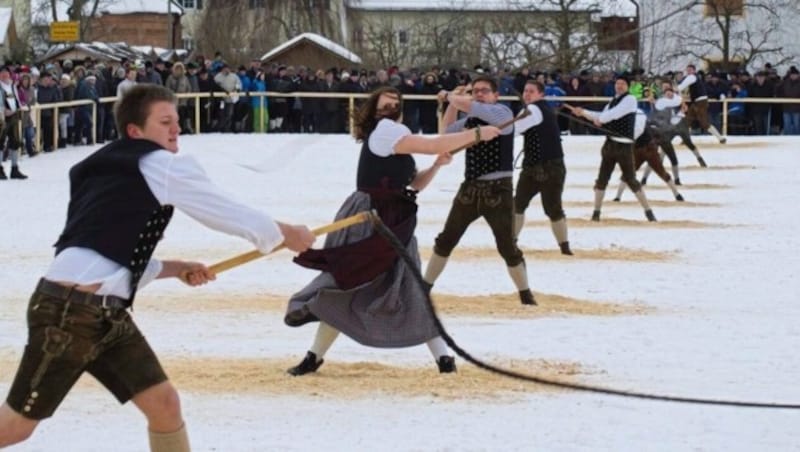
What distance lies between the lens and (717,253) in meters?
17.7

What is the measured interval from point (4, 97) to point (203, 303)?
1433cm

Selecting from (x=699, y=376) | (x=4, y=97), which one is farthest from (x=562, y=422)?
(x=4, y=97)

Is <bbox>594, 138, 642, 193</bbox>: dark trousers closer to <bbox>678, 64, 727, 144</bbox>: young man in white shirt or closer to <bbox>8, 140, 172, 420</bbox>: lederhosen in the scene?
<bbox>678, 64, 727, 144</bbox>: young man in white shirt

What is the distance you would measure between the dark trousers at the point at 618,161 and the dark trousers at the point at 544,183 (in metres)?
3.92

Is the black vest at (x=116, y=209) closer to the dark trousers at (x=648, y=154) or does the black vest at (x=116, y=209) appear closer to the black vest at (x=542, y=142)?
the black vest at (x=542, y=142)

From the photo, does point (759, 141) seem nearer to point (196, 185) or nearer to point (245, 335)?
point (245, 335)

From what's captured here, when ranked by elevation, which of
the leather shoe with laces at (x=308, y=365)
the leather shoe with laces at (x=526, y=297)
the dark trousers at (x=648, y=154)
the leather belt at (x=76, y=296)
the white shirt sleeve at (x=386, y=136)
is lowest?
the leather shoe with laces at (x=526, y=297)

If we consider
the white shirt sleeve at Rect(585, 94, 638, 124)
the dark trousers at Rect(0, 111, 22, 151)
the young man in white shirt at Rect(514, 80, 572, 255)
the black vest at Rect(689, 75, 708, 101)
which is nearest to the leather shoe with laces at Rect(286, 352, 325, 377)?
the young man in white shirt at Rect(514, 80, 572, 255)

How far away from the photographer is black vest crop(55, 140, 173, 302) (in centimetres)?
631

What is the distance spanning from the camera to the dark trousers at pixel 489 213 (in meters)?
12.8

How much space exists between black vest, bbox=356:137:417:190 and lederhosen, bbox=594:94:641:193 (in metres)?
10.2

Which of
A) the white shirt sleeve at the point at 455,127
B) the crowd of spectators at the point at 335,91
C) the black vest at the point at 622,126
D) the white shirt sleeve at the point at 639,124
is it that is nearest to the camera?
the white shirt sleeve at the point at 455,127

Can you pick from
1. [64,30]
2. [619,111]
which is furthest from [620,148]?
[64,30]

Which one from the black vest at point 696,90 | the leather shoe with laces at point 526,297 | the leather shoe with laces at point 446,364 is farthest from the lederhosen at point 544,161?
the black vest at point 696,90
